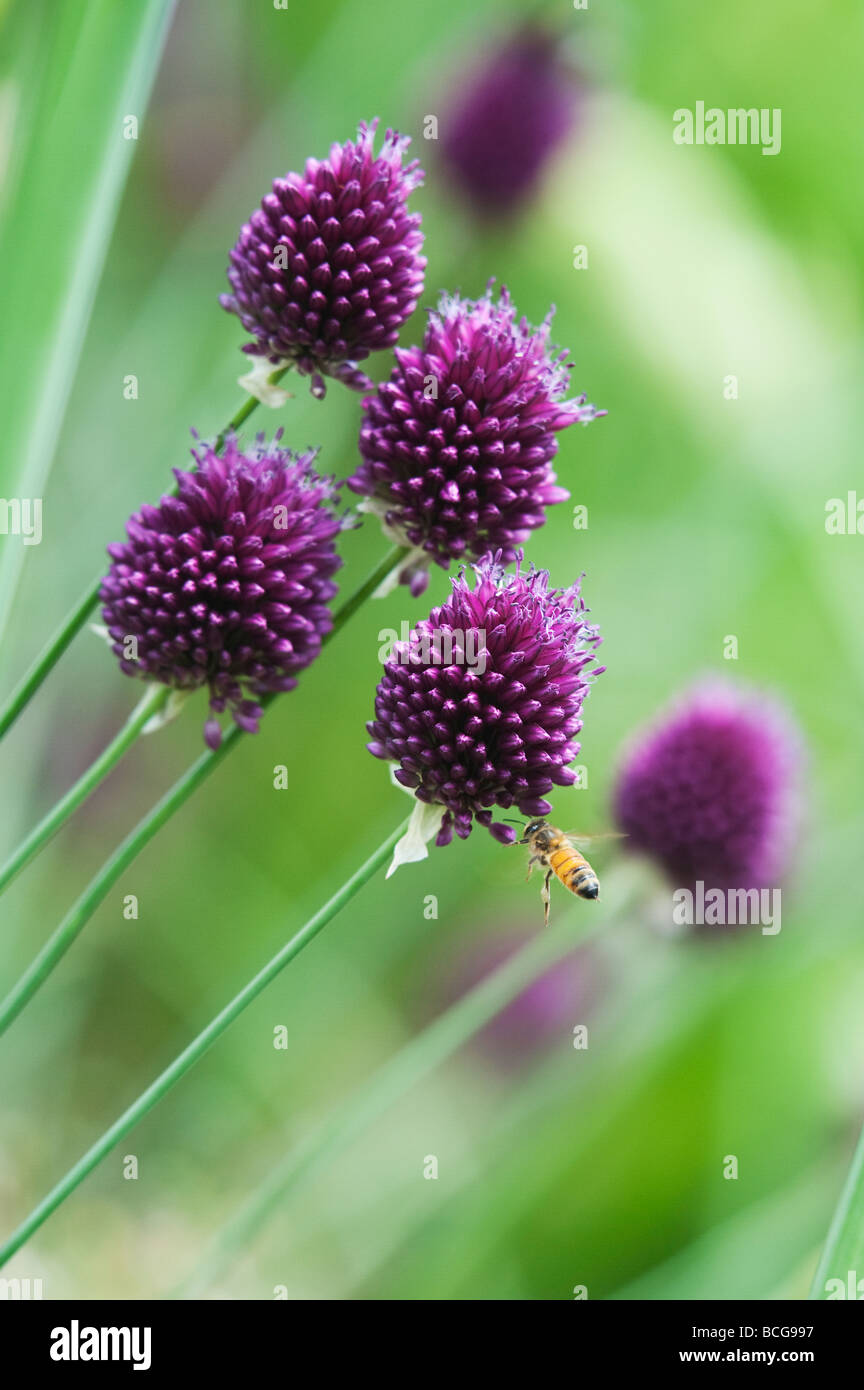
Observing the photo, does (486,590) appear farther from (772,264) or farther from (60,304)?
(772,264)

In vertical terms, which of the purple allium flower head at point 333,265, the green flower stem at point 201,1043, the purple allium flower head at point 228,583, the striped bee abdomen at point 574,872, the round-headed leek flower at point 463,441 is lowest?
the green flower stem at point 201,1043

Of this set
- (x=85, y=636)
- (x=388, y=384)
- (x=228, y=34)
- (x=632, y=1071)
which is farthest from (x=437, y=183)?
(x=632, y=1071)

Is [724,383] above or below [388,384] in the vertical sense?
above

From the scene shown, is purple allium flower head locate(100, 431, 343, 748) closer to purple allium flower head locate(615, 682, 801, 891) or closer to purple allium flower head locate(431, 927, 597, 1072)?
purple allium flower head locate(615, 682, 801, 891)

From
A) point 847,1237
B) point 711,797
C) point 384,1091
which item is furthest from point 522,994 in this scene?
point 847,1237

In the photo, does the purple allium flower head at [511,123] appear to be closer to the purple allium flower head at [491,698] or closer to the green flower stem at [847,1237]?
the purple allium flower head at [491,698]

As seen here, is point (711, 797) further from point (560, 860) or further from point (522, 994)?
point (522, 994)

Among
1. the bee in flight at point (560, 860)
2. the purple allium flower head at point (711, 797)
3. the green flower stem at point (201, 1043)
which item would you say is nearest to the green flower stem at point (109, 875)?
the green flower stem at point (201, 1043)
